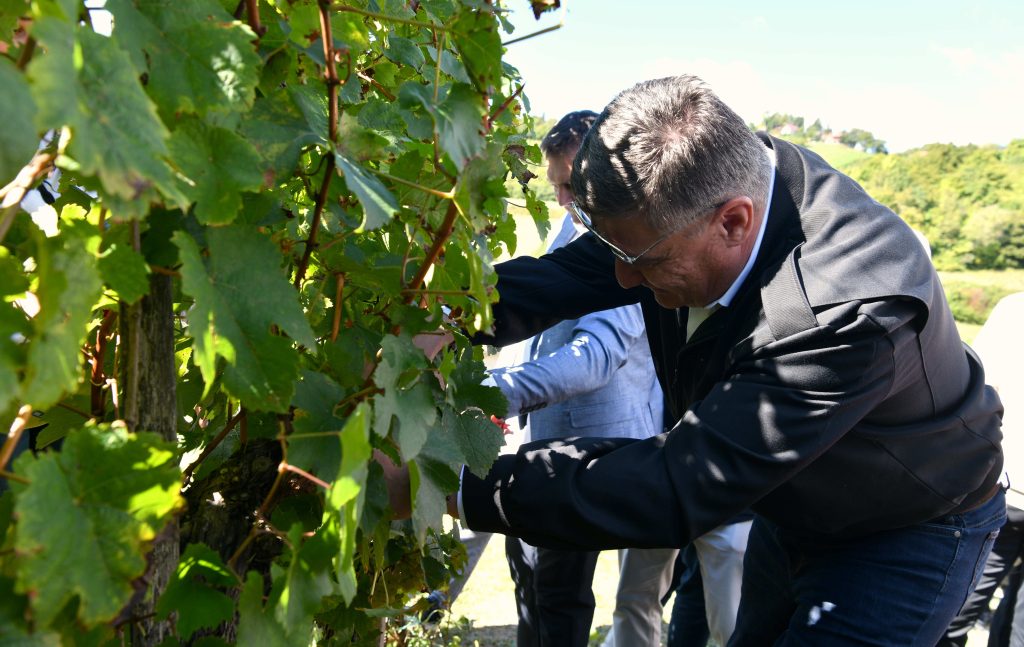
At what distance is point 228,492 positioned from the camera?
1.22 m

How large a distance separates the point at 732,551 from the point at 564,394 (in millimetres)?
990

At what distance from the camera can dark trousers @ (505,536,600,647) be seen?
362 cm

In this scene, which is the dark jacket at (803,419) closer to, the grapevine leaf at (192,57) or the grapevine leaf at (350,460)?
the grapevine leaf at (350,460)

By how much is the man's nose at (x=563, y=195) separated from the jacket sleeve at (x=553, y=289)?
1237mm

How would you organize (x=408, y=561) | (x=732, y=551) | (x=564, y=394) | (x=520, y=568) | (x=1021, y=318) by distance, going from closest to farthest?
1. (x=408, y=561)
2. (x=564, y=394)
3. (x=732, y=551)
4. (x=520, y=568)
5. (x=1021, y=318)

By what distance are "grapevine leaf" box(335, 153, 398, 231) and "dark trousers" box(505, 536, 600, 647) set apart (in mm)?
2808

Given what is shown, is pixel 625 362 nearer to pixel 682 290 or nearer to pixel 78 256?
pixel 682 290

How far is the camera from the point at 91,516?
73 centimetres

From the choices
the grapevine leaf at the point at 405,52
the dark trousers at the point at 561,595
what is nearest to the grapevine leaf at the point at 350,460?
the grapevine leaf at the point at 405,52

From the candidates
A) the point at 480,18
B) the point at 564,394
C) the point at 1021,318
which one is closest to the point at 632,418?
the point at 564,394

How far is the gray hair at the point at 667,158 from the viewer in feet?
6.15

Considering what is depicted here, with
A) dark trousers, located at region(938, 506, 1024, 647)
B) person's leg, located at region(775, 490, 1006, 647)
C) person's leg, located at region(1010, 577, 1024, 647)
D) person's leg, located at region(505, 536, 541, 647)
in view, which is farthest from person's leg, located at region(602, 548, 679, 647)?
person's leg, located at region(775, 490, 1006, 647)

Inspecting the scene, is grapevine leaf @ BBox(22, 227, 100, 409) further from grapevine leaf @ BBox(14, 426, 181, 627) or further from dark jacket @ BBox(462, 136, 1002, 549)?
dark jacket @ BBox(462, 136, 1002, 549)

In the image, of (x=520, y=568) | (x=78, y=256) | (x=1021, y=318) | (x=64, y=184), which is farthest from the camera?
(x=1021, y=318)
